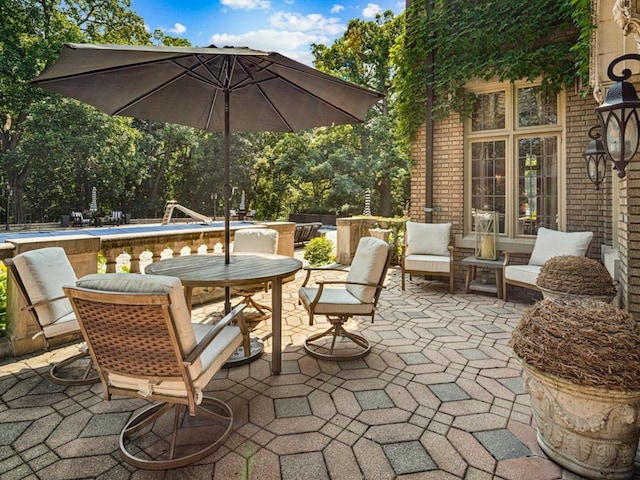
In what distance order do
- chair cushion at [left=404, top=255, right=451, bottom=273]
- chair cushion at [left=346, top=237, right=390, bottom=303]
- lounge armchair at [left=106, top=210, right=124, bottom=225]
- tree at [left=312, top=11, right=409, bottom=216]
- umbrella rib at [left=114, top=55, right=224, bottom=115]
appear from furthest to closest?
tree at [left=312, top=11, right=409, bottom=216] → lounge armchair at [left=106, top=210, right=124, bottom=225] → chair cushion at [left=404, top=255, right=451, bottom=273] → chair cushion at [left=346, top=237, right=390, bottom=303] → umbrella rib at [left=114, top=55, right=224, bottom=115]

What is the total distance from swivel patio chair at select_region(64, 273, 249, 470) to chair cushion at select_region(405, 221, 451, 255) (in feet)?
13.9

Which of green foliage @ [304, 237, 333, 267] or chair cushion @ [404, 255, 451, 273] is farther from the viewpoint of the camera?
green foliage @ [304, 237, 333, 267]

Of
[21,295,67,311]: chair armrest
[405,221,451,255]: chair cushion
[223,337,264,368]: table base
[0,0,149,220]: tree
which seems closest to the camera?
[21,295,67,311]: chair armrest

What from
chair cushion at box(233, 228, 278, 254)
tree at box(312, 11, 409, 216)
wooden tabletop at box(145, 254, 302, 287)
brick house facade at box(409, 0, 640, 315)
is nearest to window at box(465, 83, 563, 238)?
brick house facade at box(409, 0, 640, 315)

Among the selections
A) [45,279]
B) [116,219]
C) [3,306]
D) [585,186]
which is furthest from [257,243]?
[116,219]

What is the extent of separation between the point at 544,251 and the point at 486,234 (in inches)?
36.4

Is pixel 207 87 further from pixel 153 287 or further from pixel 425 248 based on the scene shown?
pixel 425 248

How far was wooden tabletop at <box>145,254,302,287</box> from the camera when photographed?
239 cm

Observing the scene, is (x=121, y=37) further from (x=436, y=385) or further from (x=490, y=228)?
(x=436, y=385)

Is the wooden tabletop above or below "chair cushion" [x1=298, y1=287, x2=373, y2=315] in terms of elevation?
above

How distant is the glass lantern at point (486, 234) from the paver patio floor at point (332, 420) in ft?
7.19

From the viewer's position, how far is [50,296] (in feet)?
8.22

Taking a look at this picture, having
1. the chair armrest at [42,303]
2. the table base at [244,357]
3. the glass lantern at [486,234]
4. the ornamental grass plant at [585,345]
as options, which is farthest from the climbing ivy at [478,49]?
the chair armrest at [42,303]

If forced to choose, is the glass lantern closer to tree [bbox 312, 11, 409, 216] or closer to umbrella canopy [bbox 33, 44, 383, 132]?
umbrella canopy [bbox 33, 44, 383, 132]
